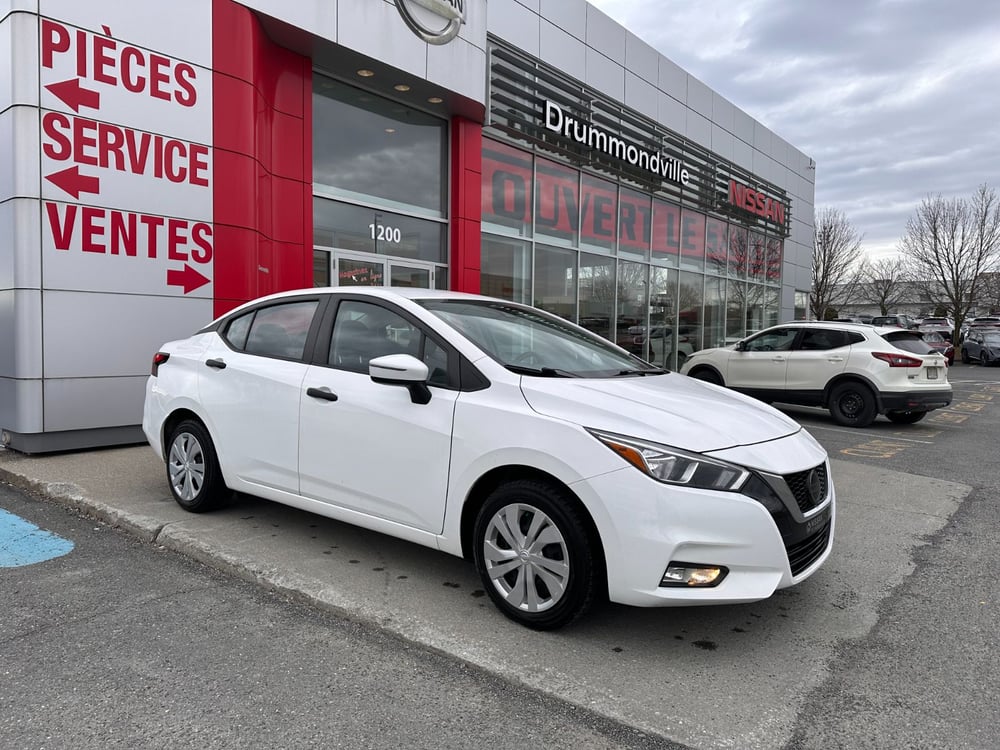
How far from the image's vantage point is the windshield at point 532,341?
371 centimetres

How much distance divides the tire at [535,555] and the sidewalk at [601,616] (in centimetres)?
14

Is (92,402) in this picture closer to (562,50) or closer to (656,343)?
(562,50)

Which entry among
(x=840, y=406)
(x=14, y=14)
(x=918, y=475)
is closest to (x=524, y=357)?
(x=918, y=475)

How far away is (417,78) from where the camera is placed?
9641mm

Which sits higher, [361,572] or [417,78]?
[417,78]

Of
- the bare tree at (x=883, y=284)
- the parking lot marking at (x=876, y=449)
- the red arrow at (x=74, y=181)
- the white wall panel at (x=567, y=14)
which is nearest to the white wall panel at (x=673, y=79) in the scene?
the white wall panel at (x=567, y=14)

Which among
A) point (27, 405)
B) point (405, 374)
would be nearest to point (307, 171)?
point (27, 405)

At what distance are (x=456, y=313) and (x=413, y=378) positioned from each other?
2.34ft

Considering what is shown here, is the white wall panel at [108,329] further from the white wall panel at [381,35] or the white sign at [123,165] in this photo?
the white wall panel at [381,35]

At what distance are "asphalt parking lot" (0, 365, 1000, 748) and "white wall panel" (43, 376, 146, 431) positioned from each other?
1289 mm

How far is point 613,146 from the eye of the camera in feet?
46.8

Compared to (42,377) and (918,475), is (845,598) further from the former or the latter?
(42,377)

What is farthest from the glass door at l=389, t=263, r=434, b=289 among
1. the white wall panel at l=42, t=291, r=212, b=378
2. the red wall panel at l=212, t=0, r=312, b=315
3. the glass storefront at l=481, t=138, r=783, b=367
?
the white wall panel at l=42, t=291, r=212, b=378

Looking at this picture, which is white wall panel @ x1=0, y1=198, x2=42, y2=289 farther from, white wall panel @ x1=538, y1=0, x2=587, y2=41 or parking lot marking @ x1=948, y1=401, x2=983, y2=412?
parking lot marking @ x1=948, y1=401, x2=983, y2=412
